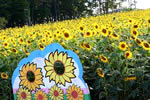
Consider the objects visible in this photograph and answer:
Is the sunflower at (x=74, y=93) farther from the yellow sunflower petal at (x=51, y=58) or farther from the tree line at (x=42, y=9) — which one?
the tree line at (x=42, y=9)

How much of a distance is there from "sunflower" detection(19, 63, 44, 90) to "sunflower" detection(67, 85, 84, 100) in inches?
13.5

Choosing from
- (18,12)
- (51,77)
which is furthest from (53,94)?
(18,12)

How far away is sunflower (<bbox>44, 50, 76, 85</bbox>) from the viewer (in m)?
2.59

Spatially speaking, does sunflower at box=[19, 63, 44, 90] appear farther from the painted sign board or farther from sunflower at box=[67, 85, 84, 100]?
sunflower at box=[67, 85, 84, 100]

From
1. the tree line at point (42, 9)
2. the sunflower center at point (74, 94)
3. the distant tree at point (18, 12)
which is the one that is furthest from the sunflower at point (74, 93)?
the distant tree at point (18, 12)

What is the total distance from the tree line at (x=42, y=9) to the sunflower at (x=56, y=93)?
24472 mm

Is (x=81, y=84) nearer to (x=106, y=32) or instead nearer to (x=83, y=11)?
(x=106, y=32)

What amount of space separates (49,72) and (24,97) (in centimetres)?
47

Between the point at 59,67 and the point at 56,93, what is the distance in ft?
0.94

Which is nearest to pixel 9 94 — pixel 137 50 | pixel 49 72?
pixel 49 72

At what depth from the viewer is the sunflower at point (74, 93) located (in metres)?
2.56

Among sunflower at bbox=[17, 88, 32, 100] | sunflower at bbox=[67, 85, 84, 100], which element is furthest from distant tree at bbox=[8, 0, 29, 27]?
sunflower at bbox=[67, 85, 84, 100]

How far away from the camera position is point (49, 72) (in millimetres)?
2756

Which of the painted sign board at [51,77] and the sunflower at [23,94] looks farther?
the sunflower at [23,94]
